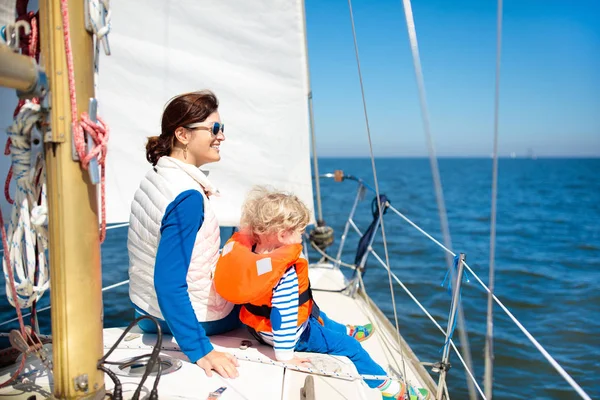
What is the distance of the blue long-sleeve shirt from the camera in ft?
5.37

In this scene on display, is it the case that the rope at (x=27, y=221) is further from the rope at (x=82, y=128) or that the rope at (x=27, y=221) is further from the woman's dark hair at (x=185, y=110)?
the woman's dark hair at (x=185, y=110)

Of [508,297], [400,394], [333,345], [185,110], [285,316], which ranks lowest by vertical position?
[508,297]

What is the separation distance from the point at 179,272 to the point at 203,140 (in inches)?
19.3

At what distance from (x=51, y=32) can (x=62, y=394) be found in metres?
0.88

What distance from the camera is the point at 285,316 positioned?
70.6 inches

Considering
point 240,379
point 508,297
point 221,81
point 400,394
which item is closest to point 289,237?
point 240,379

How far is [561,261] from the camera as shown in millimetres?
9188

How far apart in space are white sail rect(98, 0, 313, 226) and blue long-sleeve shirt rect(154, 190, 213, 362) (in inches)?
48.5

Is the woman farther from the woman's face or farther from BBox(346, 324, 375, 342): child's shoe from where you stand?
BBox(346, 324, 375, 342): child's shoe

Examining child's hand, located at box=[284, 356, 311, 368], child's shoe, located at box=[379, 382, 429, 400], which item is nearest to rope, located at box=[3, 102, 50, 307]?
child's hand, located at box=[284, 356, 311, 368]

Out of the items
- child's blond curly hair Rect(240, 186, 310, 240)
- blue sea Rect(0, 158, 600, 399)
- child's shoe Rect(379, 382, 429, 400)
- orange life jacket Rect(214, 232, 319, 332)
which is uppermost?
child's blond curly hair Rect(240, 186, 310, 240)

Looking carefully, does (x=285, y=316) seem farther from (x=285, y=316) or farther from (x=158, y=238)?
(x=158, y=238)

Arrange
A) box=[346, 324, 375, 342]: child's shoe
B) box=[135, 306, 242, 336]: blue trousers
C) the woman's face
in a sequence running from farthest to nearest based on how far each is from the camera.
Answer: box=[346, 324, 375, 342]: child's shoe < box=[135, 306, 242, 336]: blue trousers < the woman's face

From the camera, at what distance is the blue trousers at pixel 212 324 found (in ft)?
6.43
